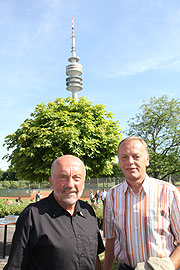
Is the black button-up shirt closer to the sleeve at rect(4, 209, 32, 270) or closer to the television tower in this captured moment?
the sleeve at rect(4, 209, 32, 270)

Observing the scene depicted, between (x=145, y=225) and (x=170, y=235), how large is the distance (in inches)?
9.4

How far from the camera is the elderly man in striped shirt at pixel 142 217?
2092 millimetres

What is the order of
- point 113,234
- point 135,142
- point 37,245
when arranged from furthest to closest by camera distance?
point 113,234 → point 135,142 → point 37,245

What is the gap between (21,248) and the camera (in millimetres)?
1902

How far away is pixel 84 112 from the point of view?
12.4 metres

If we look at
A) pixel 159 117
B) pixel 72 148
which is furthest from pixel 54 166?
pixel 159 117

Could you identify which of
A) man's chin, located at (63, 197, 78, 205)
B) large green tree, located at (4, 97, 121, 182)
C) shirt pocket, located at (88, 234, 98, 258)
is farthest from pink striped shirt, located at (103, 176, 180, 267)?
large green tree, located at (4, 97, 121, 182)

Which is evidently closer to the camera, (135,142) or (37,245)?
(37,245)

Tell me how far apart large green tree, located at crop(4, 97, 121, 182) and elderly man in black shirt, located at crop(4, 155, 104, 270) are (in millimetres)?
8020

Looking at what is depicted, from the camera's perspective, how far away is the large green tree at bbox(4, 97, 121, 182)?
413 inches

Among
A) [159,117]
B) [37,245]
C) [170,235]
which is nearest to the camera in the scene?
[37,245]

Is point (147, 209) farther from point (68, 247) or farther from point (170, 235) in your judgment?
point (68, 247)

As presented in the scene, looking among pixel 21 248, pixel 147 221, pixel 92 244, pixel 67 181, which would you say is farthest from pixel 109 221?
pixel 21 248

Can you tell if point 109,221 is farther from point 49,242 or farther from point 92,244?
point 49,242
